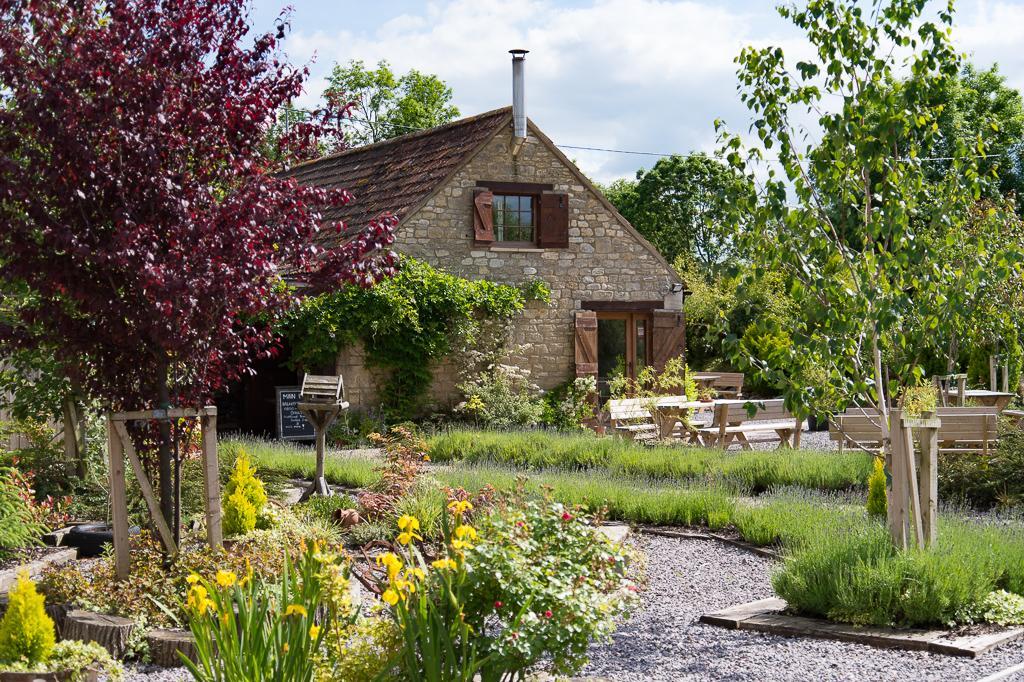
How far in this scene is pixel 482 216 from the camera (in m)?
18.0

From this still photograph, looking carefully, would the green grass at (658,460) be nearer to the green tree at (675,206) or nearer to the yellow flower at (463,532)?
the yellow flower at (463,532)

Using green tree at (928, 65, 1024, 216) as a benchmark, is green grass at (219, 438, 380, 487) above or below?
below

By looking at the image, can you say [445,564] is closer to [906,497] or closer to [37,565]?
[906,497]

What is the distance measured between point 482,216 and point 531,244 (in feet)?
3.69

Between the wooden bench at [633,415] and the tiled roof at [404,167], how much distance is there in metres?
5.00

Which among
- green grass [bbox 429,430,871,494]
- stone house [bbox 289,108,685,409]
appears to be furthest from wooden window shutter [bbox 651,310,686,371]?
green grass [bbox 429,430,871,494]

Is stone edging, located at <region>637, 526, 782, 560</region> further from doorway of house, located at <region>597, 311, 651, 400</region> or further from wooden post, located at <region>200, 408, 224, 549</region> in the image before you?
doorway of house, located at <region>597, 311, 651, 400</region>

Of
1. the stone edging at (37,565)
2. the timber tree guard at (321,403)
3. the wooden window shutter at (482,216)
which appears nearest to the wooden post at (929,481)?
the stone edging at (37,565)

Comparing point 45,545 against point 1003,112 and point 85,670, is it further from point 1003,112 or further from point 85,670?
point 1003,112

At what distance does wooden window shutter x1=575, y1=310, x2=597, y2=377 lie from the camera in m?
18.6

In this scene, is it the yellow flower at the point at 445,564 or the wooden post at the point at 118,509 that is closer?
the yellow flower at the point at 445,564

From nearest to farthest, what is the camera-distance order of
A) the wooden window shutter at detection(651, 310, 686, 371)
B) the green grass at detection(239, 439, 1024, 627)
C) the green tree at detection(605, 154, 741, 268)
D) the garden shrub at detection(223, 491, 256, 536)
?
the green grass at detection(239, 439, 1024, 627), the garden shrub at detection(223, 491, 256, 536), the wooden window shutter at detection(651, 310, 686, 371), the green tree at detection(605, 154, 741, 268)

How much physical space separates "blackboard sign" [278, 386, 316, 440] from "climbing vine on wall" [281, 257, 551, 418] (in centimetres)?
56

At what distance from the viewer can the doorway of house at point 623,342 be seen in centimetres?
1933
